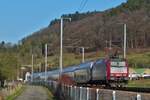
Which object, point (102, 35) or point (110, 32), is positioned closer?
point (110, 32)

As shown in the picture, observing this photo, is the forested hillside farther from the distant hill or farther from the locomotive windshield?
the locomotive windshield

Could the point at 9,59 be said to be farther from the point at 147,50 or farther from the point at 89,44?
the point at 147,50

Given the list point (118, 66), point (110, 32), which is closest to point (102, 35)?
point (110, 32)

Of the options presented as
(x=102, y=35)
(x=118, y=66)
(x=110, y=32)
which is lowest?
(x=118, y=66)

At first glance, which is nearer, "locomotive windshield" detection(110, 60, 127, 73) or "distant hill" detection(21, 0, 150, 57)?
"locomotive windshield" detection(110, 60, 127, 73)

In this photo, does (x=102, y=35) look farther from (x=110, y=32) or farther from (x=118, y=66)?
(x=118, y=66)

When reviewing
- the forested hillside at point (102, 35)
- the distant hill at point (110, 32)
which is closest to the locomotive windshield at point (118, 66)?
the forested hillside at point (102, 35)

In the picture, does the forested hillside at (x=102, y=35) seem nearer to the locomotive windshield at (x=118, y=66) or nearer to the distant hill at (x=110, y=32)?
the distant hill at (x=110, y=32)

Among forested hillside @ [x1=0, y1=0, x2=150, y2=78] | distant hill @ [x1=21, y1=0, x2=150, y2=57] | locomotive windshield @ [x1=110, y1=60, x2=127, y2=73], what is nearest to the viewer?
locomotive windshield @ [x1=110, y1=60, x2=127, y2=73]

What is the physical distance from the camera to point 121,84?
55.5 meters

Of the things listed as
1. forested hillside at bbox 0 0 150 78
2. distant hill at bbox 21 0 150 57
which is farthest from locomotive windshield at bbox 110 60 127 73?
distant hill at bbox 21 0 150 57

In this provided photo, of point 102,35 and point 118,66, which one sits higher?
point 102,35

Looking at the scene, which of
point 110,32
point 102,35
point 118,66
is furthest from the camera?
point 102,35

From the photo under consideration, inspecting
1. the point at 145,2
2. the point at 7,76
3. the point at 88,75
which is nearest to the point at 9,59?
the point at 7,76
